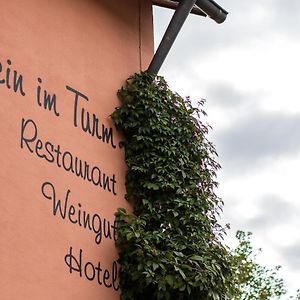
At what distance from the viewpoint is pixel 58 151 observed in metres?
6.98

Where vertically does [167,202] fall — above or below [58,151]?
below

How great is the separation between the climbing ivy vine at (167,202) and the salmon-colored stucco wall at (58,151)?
0.50 feet

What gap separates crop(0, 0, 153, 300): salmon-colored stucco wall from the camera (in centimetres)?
637

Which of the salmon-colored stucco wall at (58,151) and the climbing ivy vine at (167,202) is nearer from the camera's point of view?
the salmon-colored stucco wall at (58,151)

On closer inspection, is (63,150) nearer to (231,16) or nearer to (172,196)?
(172,196)

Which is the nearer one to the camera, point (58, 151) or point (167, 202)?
point (58, 151)

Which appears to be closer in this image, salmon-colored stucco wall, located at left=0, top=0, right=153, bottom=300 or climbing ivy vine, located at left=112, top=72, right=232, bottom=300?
salmon-colored stucco wall, located at left=0, top=0, right=153, bottom=300

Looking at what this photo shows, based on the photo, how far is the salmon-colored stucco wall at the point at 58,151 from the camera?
6367 mm

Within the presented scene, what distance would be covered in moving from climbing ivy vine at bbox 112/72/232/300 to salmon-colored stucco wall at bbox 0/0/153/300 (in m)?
0.15

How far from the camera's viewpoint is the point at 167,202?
24.9 feet

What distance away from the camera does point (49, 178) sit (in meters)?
6.79

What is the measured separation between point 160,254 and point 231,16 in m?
3.21

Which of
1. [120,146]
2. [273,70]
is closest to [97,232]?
[120,146]

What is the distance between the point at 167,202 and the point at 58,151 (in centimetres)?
122
